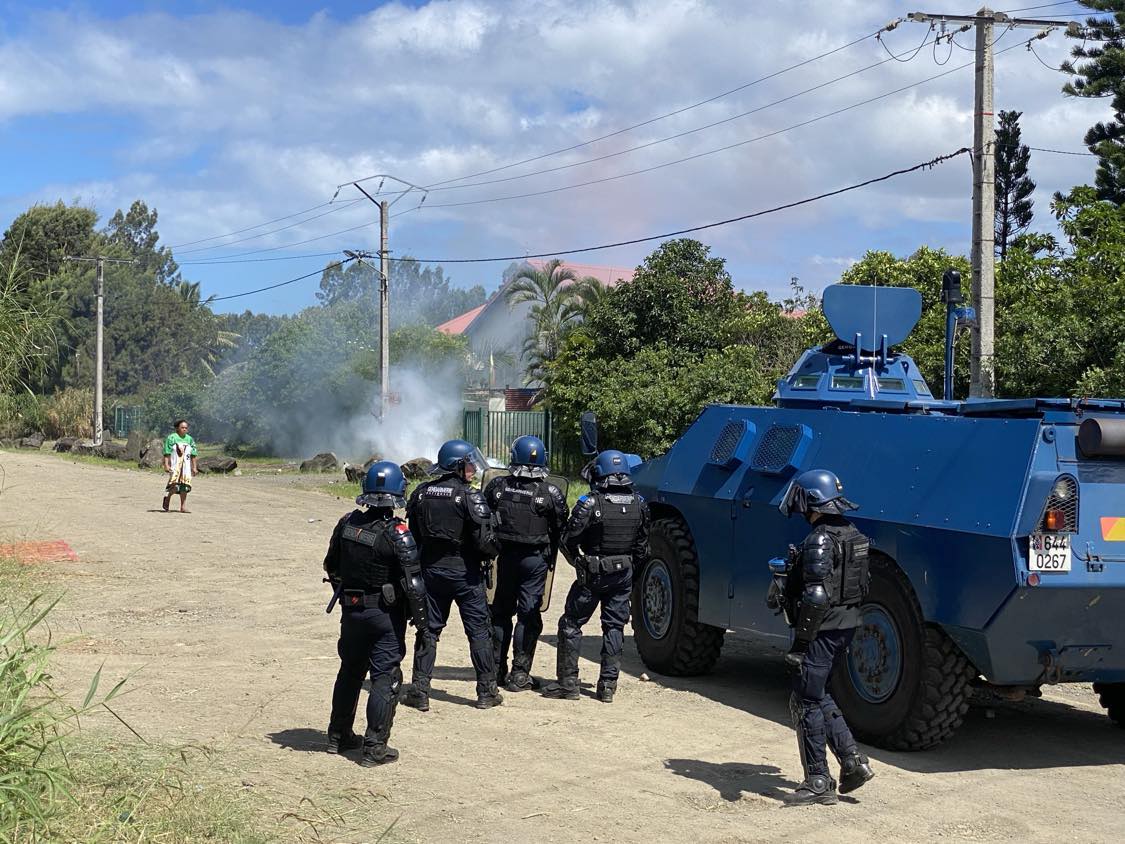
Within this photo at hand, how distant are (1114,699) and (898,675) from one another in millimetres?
2081

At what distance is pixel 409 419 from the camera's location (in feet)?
130

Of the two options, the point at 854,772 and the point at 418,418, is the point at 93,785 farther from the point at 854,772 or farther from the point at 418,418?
the point at 418,418

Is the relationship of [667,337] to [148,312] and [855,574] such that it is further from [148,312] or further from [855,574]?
[148,312]

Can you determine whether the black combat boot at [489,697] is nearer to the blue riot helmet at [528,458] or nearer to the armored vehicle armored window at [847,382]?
the blue riot helmet at [528,458]

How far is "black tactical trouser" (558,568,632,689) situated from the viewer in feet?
32.1

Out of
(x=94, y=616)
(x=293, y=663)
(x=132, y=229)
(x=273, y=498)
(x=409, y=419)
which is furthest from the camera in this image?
(x=132, y=229)

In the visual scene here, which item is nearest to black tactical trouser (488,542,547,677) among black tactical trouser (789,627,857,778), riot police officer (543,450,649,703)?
riot police officer (543,450,649,703)

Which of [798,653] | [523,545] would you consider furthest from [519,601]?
[798,653]

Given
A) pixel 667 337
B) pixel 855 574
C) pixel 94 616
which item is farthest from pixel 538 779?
pixel 667 337

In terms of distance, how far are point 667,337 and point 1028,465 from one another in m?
26.2

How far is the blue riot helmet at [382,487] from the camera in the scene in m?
8.08

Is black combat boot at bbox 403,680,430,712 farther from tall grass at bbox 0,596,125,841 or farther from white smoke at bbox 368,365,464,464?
white smoke at bbox 368,365,464,464

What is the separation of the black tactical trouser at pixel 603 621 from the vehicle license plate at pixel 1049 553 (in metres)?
3.31

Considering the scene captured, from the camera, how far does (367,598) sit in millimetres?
7871
